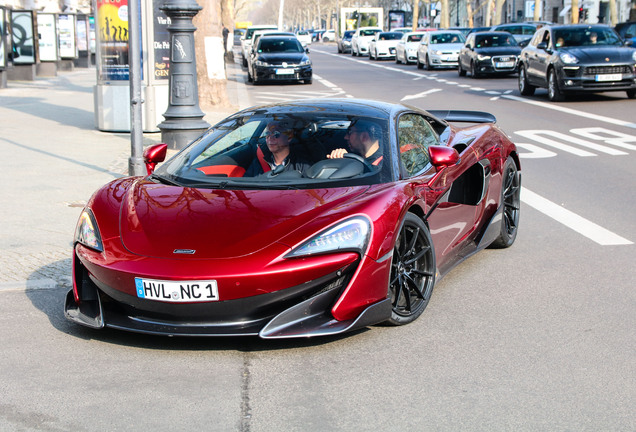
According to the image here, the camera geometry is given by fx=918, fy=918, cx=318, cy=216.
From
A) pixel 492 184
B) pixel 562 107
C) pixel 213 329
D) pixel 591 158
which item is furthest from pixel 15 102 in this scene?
pixel 213 329

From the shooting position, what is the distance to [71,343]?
16.4ft

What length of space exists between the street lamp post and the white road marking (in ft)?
14.6

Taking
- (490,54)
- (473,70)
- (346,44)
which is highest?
(346,44)

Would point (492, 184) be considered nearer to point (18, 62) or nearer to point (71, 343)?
point (71, 343)

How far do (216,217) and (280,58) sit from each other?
26.0 metres

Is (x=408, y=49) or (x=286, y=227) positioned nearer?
(x=286, y=227)

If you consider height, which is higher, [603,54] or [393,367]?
[603,54]

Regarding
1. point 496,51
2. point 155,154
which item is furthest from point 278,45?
point 155,154

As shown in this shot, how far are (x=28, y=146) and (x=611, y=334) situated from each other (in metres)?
10.4

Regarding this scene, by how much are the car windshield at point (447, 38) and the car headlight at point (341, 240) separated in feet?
116

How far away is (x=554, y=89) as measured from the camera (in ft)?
71.1

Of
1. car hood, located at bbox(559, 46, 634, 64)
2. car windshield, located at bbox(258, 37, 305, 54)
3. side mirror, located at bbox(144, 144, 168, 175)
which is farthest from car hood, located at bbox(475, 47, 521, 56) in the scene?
side mirror, located at bbox(144, 144, 168, 175)

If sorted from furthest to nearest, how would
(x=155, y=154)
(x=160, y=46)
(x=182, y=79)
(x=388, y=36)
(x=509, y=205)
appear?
(x=388, y=36) < (x=160, y=46) < (x=182, y=79) < (x=509, y=205) < (x=155, y=154)

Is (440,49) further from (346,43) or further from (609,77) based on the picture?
(346,43)
